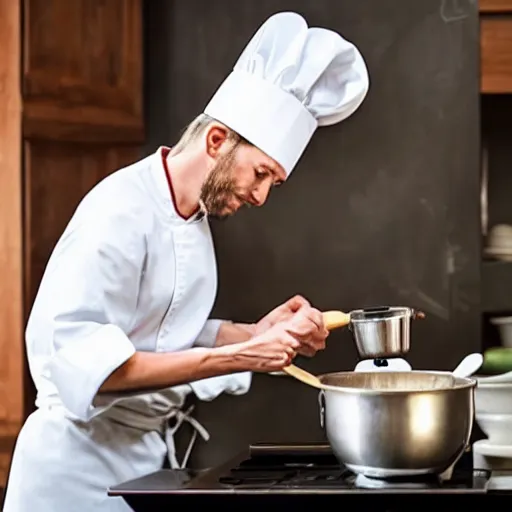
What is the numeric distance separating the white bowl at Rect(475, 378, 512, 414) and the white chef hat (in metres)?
0.43

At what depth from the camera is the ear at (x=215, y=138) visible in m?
1.49

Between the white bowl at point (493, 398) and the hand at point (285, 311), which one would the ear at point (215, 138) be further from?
the white bowl at point (493, 398)

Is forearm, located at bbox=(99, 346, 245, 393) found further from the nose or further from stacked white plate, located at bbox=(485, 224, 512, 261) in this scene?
stacked white plate, located at bbox=(485, 224, 512, 261)

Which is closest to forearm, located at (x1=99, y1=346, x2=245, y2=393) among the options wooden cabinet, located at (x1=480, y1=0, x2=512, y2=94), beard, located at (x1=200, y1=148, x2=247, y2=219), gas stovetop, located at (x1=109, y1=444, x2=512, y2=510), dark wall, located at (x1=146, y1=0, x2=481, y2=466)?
gas stovetop, located at (x1=109, y1=444, x2=512, y2=510)

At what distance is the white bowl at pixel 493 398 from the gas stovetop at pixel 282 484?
84 mm

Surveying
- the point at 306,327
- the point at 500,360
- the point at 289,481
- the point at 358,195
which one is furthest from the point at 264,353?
the point at 358,195

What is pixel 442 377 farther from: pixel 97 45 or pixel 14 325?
pixel 97 45

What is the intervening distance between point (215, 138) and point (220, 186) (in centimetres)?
7

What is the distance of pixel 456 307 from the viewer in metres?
2.23

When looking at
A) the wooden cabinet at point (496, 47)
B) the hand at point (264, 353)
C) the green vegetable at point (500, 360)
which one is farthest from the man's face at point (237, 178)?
the wooden cabinet at point (496, 47)

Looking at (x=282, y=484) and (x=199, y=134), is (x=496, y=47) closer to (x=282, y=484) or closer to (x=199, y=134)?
(x=199, y=134)

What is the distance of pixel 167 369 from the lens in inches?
52.8

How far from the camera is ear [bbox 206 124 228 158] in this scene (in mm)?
1485

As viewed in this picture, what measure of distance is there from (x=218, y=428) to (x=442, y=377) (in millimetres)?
1034
